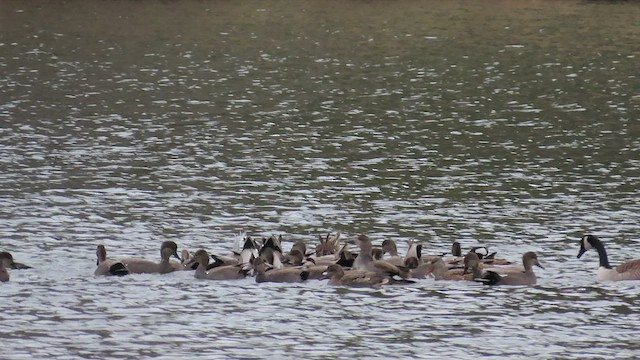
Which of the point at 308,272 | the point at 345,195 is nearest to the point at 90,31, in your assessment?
the point at 345,195

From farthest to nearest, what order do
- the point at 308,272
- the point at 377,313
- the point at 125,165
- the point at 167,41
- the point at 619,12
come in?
the point at 619,12
the point at 167,41
the point at 125,165
the point at 308,272
the point at 377,313

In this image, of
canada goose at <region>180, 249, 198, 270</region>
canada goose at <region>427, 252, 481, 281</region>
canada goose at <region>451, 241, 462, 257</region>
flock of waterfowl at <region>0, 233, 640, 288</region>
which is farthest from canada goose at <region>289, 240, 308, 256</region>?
canada goose at <region>451, 241, 462, 257</region>

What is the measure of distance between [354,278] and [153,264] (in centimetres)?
334

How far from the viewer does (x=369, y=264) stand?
22734 mm

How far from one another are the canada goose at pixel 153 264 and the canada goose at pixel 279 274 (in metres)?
1.57

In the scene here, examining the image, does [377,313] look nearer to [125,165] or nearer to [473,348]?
[473,348]

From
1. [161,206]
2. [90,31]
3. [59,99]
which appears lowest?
[161,206]

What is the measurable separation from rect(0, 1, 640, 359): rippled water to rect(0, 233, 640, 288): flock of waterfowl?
0.79ft

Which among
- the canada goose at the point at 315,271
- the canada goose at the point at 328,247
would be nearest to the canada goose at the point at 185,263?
the canada goose at the point at 315,271

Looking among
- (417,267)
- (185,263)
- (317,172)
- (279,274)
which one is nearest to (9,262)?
(185,263)

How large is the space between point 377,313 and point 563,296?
2972 millimetres

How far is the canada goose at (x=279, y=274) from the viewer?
22594mm

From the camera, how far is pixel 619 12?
2771 inches

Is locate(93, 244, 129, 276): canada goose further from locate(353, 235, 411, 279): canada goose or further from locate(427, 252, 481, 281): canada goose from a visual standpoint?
locate(427, 252, 481, 281): canada goose
